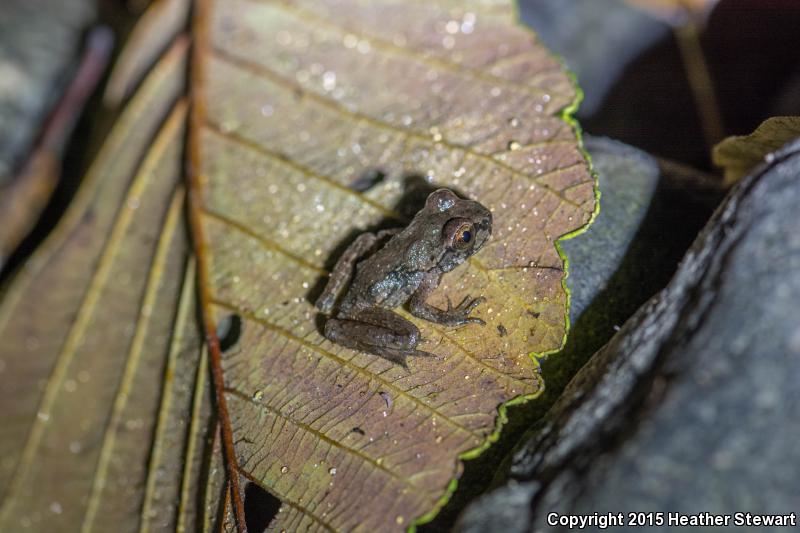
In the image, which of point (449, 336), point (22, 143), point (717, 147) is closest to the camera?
point (449, 336)

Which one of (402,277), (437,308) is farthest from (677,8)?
(437,308)

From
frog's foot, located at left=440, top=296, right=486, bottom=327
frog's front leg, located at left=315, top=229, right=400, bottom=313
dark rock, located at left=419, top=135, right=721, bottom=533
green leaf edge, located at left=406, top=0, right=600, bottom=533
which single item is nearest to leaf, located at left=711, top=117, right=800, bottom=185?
dark rock, located at left=419, top=135, right=721, bottom=533

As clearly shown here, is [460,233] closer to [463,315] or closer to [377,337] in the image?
[463,315]

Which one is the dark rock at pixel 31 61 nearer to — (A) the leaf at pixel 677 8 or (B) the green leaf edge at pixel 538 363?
(B) the green leaf edge at pixel 538 363

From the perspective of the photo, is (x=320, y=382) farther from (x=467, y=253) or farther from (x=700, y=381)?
(x=700, y=381)

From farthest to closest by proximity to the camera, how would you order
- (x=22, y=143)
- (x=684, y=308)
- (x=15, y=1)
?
(x=15, y=1)
(x=22, y=143)
(x=684, y=308)

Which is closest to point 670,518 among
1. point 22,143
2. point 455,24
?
point 455,24
